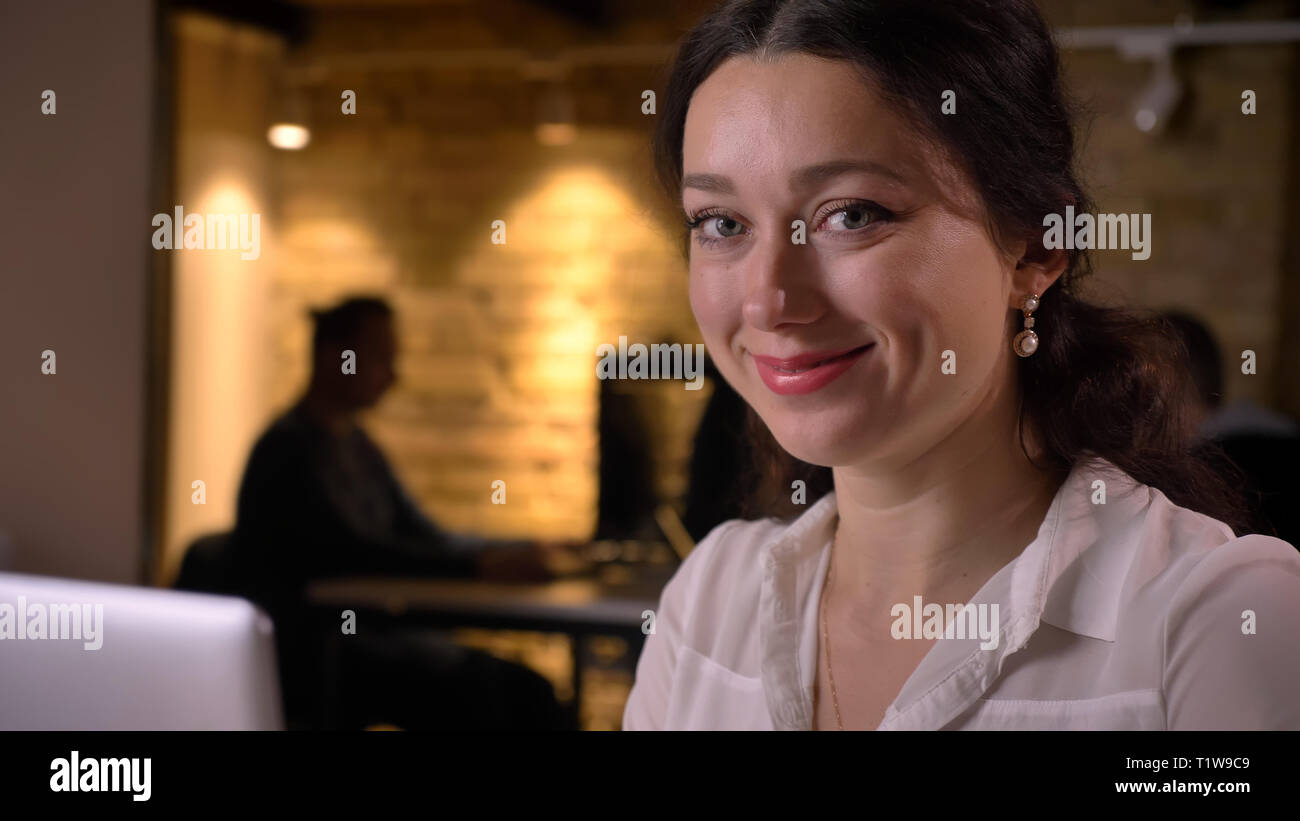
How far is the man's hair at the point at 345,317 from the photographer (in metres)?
3.22

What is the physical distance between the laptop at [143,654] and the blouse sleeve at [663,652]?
0.40m

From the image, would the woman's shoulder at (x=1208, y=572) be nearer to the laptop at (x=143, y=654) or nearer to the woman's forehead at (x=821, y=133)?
the woman's forehead at (x=821, y=133)

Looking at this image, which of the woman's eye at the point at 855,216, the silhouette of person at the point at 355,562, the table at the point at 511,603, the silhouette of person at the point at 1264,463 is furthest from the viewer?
the silhouette of person at the point at 355,562

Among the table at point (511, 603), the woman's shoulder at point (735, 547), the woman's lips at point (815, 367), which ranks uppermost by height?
the woman's lips at point (815, 367)

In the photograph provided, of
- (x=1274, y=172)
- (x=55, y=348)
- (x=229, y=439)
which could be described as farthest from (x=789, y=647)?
(x=1274, y=172)

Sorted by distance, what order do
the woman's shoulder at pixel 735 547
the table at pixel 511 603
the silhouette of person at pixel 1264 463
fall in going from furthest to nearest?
the table at pixel 511 603, the silhouette of person at pixel 1264 463, the woman's shoulder at pixel 735 547

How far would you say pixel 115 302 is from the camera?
9.14 ft

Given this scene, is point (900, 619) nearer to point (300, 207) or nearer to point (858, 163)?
point (858, 163)

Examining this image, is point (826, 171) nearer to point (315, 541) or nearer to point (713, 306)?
point (713, 306)

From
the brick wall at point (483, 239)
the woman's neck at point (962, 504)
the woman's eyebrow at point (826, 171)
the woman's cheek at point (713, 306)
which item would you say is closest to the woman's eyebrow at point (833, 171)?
the woman's eyebrow at point (826, 171)

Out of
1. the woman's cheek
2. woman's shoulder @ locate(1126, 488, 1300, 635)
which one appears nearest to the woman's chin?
the woman's cheek

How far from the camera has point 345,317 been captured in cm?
332

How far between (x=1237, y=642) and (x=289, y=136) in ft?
9.87
